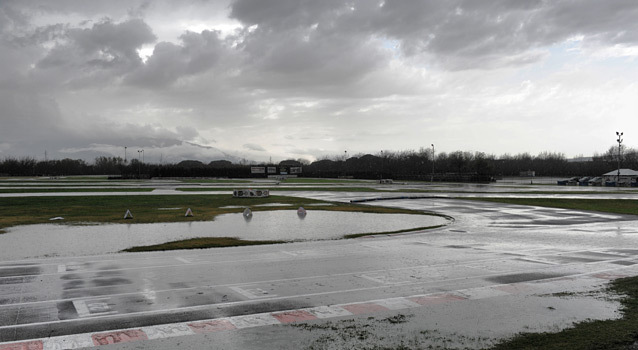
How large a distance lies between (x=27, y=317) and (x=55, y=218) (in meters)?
19.7

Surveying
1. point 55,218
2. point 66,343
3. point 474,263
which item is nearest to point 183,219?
point 55,218

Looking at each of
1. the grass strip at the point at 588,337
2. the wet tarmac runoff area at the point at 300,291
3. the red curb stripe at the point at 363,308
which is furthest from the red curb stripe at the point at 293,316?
the grass strip at the point at 588,337

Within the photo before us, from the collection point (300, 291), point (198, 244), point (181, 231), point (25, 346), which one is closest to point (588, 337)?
point (300, 291)

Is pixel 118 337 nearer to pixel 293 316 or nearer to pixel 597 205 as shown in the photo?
pixel 293 316

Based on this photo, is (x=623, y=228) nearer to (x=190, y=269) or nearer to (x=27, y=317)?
(x=190, y=269)

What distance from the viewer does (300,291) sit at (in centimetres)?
1042

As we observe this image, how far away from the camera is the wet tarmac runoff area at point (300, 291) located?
7.83 meters

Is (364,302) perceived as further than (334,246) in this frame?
No

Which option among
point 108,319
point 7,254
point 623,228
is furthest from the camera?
point 623,228

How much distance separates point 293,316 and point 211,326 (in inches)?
56.1

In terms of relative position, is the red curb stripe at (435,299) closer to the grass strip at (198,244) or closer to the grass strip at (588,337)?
the grass strip at (588,337)

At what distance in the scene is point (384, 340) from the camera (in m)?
7.27

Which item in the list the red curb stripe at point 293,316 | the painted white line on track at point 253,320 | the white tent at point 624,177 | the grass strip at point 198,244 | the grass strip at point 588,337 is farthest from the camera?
the white tent at point 624,177

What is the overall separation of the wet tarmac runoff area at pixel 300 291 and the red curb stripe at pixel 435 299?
1.6 inches
